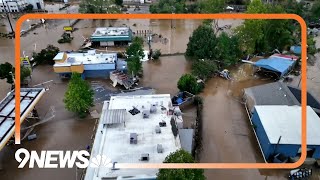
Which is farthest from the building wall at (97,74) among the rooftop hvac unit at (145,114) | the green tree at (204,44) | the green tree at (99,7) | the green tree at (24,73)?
the green tree at (99,7)

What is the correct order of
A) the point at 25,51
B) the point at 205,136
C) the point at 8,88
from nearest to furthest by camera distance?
the point at 205,136 → the point at 8,88 → the point at 25,51

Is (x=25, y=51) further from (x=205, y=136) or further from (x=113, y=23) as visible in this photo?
(x=205, y=136)

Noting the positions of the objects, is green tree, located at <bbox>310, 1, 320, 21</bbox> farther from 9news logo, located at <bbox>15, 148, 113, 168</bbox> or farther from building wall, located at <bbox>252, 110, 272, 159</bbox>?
9news logo, located at <bbox>15, 148, 113, 168</bbox>

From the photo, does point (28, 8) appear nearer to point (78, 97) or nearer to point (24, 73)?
point (24, 73)

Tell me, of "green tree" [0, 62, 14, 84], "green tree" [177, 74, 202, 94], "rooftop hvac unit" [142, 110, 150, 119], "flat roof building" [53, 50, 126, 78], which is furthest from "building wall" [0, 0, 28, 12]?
"rooftop hvac unit" [142, 110, 150, 119]

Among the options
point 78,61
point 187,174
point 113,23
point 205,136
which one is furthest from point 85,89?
point 113,23

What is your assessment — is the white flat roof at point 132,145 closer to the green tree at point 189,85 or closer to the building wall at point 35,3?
the green tree at point 189,85

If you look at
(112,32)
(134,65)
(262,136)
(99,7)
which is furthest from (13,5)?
(262,136)
